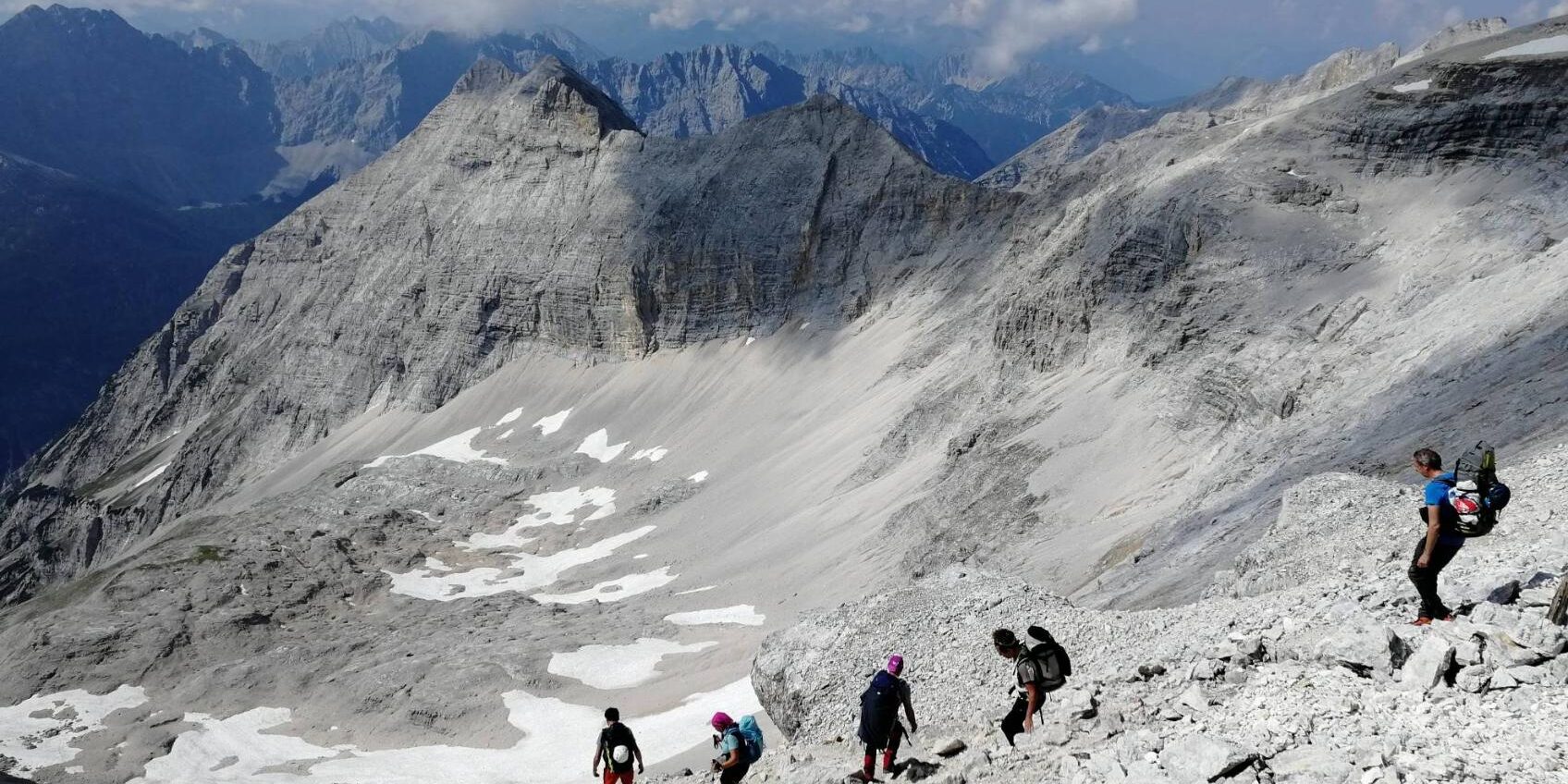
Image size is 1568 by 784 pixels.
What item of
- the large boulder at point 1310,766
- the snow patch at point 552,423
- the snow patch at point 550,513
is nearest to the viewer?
the large boulder at point 1310,766

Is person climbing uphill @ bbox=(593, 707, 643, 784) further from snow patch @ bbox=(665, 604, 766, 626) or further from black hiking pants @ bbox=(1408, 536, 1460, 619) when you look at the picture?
snow patch @ bbox=(665, 604, 766, 626)

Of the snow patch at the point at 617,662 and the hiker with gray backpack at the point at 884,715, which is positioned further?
the snow patch at the point at 617,662

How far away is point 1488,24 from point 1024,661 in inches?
5528

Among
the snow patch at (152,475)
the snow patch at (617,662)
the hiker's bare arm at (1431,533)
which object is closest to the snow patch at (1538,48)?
the snow patch at (617,662)

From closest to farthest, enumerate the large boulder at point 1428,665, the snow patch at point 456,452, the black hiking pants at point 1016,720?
the large boulder at point 1428,665, the black hiking pants at point 1016,720, the snow patch at point 456,452

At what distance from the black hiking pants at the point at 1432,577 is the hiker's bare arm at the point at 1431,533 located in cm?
3

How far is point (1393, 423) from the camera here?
3238 cm

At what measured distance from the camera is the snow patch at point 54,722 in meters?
50.2

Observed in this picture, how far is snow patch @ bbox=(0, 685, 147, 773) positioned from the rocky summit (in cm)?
30

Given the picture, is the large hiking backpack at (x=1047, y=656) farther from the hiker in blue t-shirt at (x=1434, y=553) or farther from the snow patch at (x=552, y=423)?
the snow patch at (x=552, y=423)

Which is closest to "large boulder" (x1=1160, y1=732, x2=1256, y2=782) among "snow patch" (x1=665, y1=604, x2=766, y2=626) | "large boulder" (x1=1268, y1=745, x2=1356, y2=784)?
"large boulder" (x1=1268, y1=745, x2=1356, y2=784)

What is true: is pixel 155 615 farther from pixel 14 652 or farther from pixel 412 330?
pixel 412 330

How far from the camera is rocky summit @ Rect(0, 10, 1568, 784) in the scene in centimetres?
1505

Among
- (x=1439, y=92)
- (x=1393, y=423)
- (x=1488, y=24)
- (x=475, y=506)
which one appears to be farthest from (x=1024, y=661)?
(x=1488, y=24)
